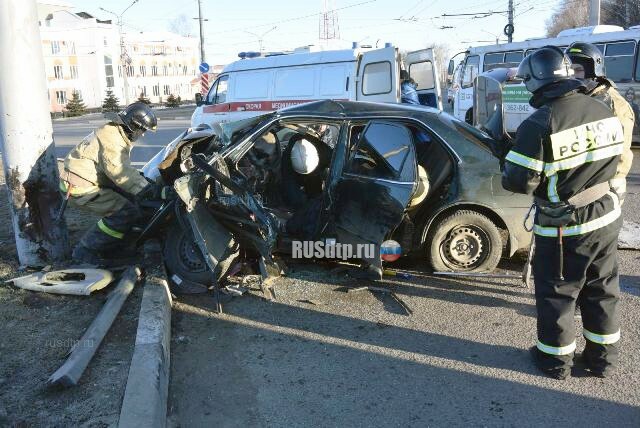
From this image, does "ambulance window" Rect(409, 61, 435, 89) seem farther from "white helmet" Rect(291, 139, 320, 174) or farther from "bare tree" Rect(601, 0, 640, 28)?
"bare tree" Rect(601, 0, 640, 28)

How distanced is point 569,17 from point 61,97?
195 feet

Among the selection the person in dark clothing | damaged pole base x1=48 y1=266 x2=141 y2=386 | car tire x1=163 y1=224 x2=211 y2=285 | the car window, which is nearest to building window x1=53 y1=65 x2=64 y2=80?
the person in dark clothing

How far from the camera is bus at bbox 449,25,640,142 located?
1323cm

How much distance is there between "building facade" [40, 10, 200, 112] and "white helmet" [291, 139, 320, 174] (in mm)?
47276

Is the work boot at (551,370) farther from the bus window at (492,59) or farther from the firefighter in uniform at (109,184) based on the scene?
the bus window at (492,59)

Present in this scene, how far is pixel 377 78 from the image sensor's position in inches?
496

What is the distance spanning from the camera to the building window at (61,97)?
53312mm

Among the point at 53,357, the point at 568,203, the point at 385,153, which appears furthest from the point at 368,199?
the point at 53,357

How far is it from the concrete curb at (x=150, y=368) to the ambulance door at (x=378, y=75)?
9063mm

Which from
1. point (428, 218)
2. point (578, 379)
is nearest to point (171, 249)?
point (428, 218)

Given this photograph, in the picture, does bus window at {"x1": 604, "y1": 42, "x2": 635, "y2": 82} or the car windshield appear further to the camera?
bus window at {"x1": 604, "y1": 42, "x2": 635, "y2": 82}

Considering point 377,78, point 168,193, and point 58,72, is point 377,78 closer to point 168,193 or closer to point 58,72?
point 168,193

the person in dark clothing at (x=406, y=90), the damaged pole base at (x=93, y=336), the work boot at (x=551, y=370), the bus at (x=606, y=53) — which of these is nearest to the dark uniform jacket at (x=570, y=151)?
the work boot at (x=551, y=370)

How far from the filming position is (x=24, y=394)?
3.15m
